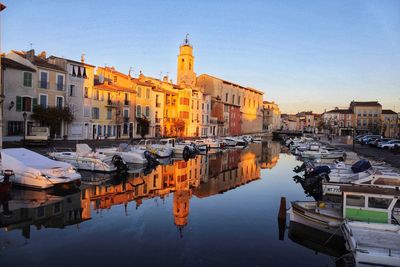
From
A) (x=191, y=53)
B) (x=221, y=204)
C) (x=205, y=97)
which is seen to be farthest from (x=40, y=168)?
(x=191, y=53)

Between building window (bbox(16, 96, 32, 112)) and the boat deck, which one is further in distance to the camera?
building window (bbox(16, 96, 32, 112))

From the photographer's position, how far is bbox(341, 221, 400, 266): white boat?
30.0 feet

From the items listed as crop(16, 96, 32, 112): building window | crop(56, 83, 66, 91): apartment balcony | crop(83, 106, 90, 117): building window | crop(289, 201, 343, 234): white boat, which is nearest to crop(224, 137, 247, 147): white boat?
crop(83, 106, 90, 117): building window

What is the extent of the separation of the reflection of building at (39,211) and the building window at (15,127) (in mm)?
20519

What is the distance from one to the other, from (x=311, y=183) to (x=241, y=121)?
282 feet

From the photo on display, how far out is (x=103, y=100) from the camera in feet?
161

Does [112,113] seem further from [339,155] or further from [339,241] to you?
[339,241]

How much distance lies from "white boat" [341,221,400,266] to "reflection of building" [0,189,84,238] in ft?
35.5

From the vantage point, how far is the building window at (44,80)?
39.8 m

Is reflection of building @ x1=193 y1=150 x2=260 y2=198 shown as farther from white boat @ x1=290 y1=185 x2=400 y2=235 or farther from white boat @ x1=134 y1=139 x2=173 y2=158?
white boat @ x1=290 y1=185 x2=400 y2=235

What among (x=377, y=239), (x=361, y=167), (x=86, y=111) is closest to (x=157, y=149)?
(x=86, y=111)

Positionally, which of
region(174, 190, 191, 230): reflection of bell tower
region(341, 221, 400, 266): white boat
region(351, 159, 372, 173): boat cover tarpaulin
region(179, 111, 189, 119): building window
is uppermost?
region(179, 111, 189, 119): building window

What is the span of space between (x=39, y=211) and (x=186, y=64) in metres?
77.5

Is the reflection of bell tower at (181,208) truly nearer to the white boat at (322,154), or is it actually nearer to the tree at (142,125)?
the white boat at (322,154)
